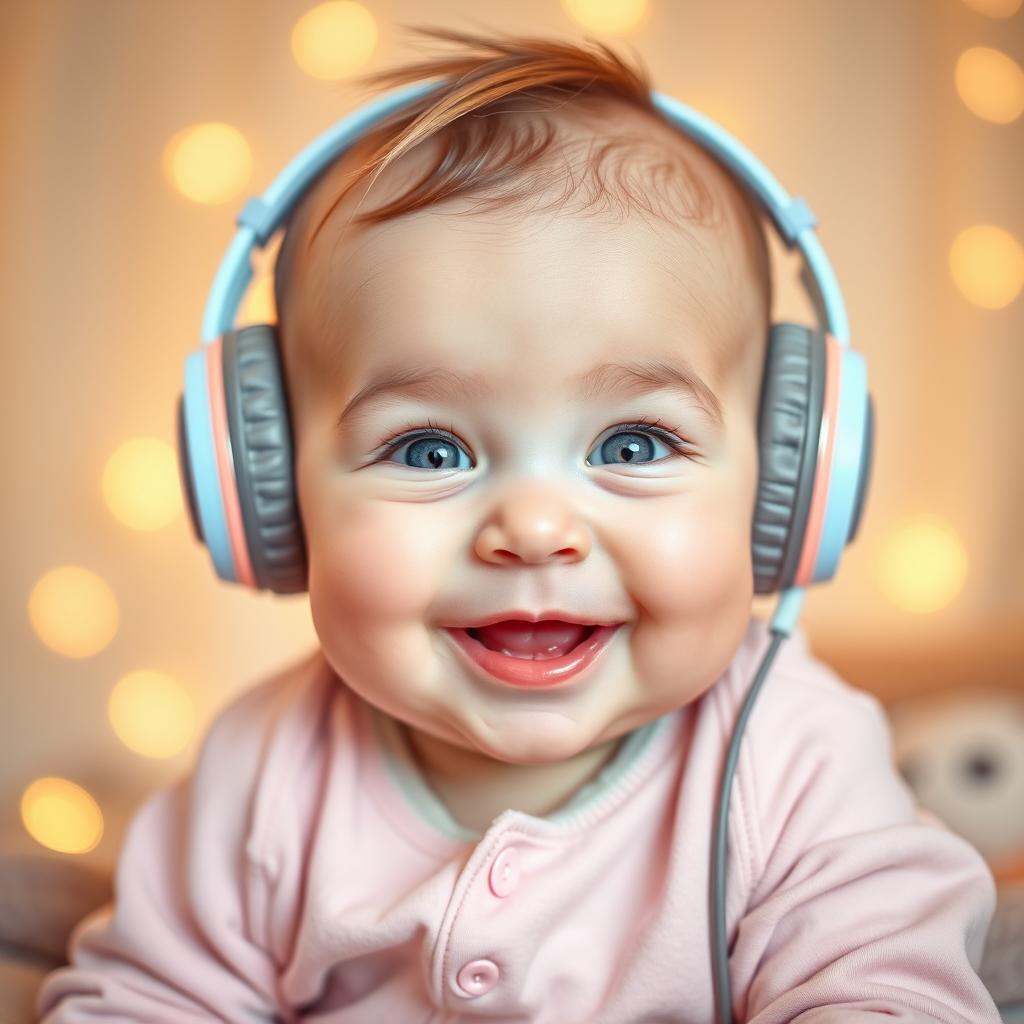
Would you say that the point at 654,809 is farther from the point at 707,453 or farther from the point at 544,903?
the point at 707,453

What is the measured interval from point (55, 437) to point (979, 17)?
4.54 feet

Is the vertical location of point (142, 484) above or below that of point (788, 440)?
below

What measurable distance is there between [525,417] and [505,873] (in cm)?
34

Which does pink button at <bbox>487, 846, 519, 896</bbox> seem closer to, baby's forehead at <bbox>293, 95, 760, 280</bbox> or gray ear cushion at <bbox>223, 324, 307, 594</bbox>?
gray ear cushion at <bbox>223, 324, 307, 594</bbox>

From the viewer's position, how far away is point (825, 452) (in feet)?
3.05

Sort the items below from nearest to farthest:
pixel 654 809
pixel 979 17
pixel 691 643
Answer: pixel 691 643, pixel 654 809, pixel 979 17

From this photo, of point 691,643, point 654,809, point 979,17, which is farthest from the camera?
point 979,17

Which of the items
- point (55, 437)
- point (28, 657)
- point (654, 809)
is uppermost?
point (55, 437)

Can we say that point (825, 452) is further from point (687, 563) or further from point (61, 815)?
point (61, 815)

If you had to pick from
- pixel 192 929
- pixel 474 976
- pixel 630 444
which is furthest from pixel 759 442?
pixel 192 929

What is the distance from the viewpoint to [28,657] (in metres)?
1.80

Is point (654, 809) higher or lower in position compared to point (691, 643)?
lower

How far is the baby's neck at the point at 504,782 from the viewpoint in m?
1.02

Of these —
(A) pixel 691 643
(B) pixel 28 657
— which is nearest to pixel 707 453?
(A) pixel 691 643
